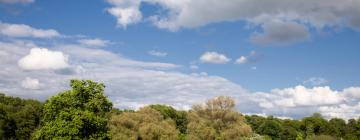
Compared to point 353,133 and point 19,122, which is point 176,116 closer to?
point 19,122

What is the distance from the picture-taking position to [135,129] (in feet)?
369

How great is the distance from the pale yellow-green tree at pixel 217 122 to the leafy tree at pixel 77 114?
5717 cm

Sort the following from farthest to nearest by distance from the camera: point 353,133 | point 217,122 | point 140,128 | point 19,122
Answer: point 353,133 → point 19,122 → point 217,122 → point 140,128

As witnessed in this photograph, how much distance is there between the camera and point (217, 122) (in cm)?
12344

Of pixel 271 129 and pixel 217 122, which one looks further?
pixel 271 129

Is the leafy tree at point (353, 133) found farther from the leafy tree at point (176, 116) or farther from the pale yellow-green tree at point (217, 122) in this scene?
the pale yellow-green tree at point (217, 122)

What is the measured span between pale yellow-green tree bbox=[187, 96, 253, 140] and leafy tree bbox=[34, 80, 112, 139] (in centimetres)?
5717

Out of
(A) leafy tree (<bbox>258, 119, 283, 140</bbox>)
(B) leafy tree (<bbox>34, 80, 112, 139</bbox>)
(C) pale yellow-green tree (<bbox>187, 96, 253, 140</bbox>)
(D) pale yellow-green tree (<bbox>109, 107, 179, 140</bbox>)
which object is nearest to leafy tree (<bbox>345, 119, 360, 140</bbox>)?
(A) leafy tree (<bbox>258, 119, 283, 140</bbox>)

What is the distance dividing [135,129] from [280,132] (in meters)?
90.9

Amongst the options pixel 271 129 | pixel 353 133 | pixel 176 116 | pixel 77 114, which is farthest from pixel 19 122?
pixel 353 133

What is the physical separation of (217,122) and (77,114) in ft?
222

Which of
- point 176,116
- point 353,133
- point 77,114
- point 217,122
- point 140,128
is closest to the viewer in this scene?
point 77,114

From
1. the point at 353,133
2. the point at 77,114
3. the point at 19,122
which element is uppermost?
the point at 353,133

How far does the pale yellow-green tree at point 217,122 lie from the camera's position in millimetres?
119188
